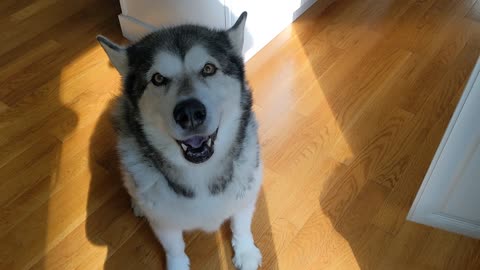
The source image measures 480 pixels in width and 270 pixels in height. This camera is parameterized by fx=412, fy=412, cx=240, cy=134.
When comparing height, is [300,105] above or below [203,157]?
below

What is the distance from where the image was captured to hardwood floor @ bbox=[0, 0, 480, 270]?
1757 millimetres

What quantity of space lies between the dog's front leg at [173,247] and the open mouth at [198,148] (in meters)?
0.37

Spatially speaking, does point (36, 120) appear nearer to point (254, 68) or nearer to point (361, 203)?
point (254, 68)

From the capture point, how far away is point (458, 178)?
158 centimetres

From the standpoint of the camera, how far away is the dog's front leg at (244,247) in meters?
1.65

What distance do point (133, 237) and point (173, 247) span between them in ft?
0.96

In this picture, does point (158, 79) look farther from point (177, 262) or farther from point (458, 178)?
point (458, 178)

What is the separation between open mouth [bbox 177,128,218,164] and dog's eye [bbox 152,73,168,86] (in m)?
0.19

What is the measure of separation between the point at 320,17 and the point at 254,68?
746 millimetres

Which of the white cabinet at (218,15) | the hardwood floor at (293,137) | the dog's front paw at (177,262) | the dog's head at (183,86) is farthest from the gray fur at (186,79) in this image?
the white cabinet at (218,15)

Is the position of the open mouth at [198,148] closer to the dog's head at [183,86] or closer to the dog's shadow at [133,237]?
the dog's head at [183,86]

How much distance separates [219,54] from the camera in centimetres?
133

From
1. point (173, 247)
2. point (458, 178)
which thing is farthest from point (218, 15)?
point (458, 178)

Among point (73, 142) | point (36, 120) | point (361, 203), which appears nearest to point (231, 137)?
point (361, 203)
